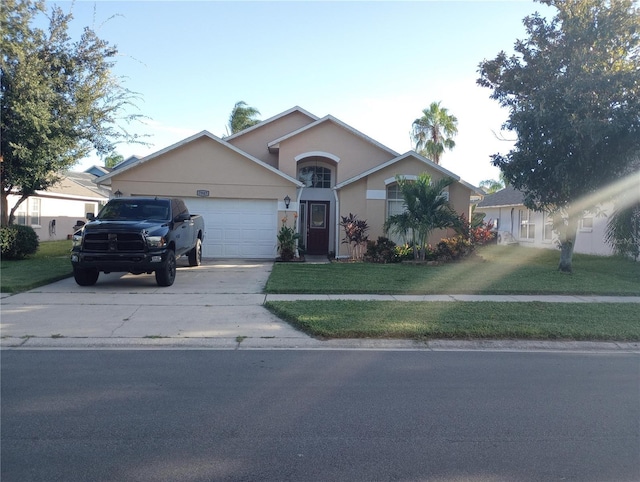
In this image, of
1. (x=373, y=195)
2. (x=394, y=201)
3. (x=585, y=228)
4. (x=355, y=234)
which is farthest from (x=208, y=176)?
(x=585, y=228)

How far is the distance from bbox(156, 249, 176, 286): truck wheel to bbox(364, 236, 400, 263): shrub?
24.6ft

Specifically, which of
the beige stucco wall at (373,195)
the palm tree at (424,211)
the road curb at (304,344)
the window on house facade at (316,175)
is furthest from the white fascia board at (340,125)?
the road curb at (304,344)

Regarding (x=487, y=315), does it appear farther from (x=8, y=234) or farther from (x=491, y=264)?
(x=8, y=234)

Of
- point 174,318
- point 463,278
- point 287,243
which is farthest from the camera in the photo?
point 287,243

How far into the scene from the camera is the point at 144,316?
377 inches

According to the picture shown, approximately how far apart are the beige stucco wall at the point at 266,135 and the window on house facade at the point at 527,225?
12.9 m

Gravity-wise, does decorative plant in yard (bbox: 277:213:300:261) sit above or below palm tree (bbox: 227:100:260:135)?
below

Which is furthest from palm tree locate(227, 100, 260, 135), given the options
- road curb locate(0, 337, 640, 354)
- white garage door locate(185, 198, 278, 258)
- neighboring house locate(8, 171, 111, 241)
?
road curb locate(0, 337, 640, 354)

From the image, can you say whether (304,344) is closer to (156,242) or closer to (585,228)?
(156,242)

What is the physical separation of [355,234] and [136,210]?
784 cm

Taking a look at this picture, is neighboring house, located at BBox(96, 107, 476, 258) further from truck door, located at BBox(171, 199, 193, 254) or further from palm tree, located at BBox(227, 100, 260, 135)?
palm tree, located at BBox(227, 100, 260, 135)

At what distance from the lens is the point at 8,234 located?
1717 cm

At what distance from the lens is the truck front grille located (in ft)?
39.8

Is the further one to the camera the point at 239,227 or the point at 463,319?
the point at 239,227
